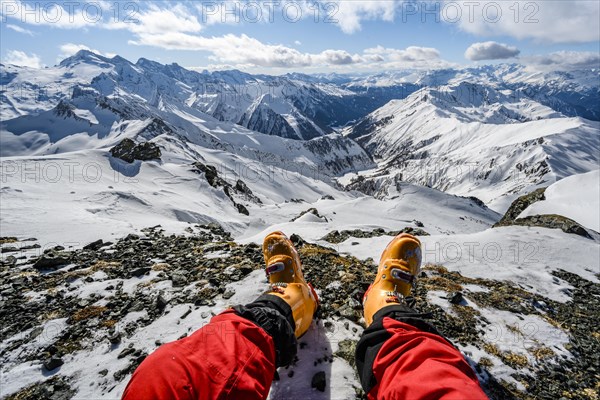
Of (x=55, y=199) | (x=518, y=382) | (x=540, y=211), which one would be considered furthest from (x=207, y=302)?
(x=540, y=211)

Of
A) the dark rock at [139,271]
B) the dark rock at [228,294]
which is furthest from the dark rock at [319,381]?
the dark rock at [139,271]

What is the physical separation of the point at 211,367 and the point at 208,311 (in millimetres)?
3049

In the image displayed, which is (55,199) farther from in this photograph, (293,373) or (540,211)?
(540,211)

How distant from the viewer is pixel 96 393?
4.32m

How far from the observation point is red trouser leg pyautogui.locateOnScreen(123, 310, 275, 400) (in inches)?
107

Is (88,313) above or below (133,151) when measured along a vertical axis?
below

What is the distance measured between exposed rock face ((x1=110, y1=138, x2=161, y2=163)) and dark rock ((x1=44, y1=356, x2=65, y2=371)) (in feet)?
147

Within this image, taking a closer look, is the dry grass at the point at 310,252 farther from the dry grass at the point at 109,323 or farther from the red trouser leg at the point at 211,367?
the red trouser leg at the point at 211,367

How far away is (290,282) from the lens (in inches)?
245

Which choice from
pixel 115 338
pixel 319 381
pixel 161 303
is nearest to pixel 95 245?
pixel 161 303

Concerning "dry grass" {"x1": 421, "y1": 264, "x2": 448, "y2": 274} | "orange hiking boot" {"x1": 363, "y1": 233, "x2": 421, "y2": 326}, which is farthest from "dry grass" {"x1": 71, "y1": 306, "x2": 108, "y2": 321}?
"dry grass" {"x1": 421, "y1": 264, "x2": 448, "y2": 274}

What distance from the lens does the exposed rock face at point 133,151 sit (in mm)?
44969

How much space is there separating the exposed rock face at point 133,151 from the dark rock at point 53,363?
44.9m

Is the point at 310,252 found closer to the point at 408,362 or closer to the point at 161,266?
the point at 161,266
